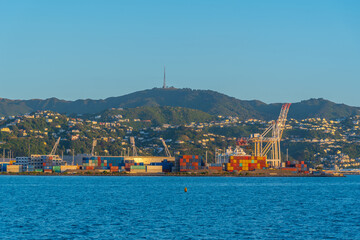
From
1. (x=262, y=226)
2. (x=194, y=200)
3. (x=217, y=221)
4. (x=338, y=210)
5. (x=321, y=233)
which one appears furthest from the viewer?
(x=194, y=200)

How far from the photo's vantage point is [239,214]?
6706 centimetres

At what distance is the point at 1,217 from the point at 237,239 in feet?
84.3

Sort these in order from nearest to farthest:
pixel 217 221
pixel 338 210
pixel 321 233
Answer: pixel 321 233, pixel 217 221, pixel 338 210

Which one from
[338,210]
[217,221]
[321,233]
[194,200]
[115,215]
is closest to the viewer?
[321,233]

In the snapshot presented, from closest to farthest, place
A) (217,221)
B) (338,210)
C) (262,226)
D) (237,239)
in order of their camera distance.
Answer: (237,239), (262,226), (217,221), (338,210)

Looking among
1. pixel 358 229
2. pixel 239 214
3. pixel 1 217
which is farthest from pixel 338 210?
pixel 1 217

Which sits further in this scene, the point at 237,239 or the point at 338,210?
the point at 338,210

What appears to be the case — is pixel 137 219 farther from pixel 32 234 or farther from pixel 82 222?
pixel 32 234

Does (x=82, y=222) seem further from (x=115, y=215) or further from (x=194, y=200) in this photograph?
(x=194, y=200)

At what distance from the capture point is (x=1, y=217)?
61500mm

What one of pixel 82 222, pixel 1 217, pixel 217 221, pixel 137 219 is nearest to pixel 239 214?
pixel 217 221

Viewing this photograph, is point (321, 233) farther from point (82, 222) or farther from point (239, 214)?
point (82, 222)

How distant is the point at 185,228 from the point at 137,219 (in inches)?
315

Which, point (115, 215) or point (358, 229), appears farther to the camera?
point (115, 215)
